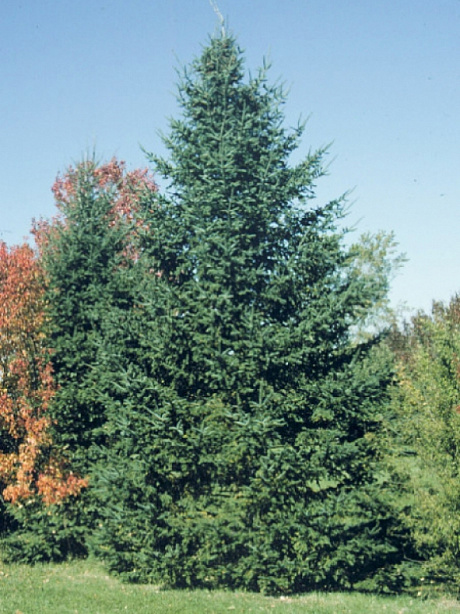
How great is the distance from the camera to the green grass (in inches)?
476

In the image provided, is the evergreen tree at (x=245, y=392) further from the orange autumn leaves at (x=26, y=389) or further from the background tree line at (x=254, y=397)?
the orange autumn leaves at (x=26, y=389)

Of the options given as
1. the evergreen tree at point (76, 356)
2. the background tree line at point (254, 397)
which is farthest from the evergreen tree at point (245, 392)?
the evergreen tree at point (76, 356)

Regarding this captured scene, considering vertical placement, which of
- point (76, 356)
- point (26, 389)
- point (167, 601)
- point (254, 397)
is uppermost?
point (76, 356)

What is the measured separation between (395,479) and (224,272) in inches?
244

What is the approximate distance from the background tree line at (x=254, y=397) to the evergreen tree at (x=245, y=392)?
0.16 ft

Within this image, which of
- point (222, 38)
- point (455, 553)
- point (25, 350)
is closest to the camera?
point (455, 553)

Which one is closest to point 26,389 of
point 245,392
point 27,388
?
point 27,388

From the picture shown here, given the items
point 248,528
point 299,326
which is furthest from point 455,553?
point 299,326

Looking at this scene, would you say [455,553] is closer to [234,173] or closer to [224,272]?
[224,272]

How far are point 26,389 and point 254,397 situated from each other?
22.7 ft

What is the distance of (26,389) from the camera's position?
55.7 ft

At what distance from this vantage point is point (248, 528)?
1330 centimetres

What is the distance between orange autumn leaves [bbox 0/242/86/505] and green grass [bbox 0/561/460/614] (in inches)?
104

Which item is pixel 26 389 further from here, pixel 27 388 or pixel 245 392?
pixel 245 392
